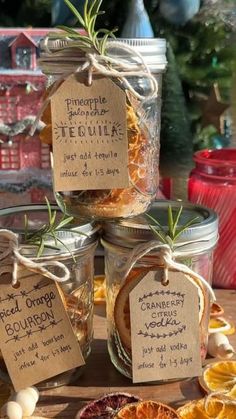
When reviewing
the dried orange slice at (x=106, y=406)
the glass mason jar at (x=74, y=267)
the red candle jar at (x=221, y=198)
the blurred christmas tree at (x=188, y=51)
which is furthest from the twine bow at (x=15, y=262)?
the blurred christmas tree at (x=188, y=51)

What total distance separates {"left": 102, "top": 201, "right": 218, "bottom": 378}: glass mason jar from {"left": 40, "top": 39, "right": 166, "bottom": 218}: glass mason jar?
0.02 m

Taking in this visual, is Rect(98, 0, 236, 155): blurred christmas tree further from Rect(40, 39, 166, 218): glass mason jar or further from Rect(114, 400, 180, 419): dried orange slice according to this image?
Rect(114, 400, 180, 419): dried orange slice

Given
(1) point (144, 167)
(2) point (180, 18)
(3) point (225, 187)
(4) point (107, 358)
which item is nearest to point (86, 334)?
(4) point (107, 358)

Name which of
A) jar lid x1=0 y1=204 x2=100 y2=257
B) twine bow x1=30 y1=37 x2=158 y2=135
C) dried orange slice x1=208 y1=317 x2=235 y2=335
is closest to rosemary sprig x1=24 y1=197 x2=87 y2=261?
jar lid x1=0 y1=204 x2=100 y2=257

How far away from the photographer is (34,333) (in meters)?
0.65

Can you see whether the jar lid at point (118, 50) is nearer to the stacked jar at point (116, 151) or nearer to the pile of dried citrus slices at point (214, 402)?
the stacked jar at point (116, 151)

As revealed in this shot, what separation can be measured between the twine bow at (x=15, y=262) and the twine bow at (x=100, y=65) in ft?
0.43

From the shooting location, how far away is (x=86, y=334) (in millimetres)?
718

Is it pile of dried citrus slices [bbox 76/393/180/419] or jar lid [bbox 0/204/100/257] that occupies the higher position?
jar lid [bbox 0/204/100/257]

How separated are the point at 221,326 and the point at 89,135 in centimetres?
33

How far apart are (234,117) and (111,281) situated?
1.55 feet

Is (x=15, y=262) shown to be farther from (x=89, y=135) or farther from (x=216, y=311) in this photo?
(x=216, y=311)

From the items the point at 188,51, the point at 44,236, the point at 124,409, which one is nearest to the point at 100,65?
the point at 44,236

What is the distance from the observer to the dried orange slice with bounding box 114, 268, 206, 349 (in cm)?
65
